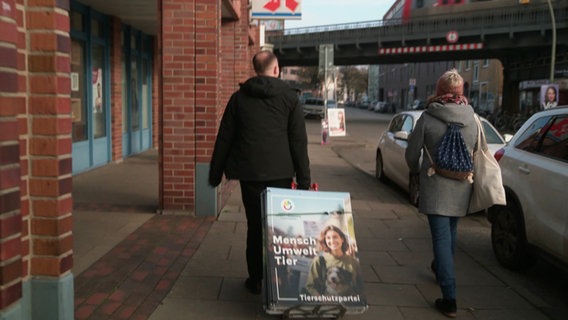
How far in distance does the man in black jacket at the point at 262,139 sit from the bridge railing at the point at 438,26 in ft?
94.0

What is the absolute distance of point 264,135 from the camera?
4.07m

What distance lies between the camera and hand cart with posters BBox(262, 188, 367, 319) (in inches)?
145

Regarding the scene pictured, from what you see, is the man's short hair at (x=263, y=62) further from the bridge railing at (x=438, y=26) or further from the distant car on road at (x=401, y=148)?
the bridge railing at (x=438, y=26)

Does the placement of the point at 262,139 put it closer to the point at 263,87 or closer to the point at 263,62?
the point at 263,87

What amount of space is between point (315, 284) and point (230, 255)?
1939mm

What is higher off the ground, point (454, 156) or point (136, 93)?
point (136, 93)

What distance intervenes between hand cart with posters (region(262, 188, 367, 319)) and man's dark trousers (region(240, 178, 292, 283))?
0.29m

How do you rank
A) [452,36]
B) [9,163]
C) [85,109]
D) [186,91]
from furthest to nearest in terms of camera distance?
[452,36], [85,109], [186,91], [9,163]

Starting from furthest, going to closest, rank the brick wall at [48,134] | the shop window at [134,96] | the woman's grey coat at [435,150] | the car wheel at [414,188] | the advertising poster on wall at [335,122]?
the advertising poster on wall at [335,122] → the shop window at [134,96] → the car wheel at [414,188] → the woman's grey coat at [435,150] → the brick wall at [48,134]

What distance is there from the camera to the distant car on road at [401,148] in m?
8.62

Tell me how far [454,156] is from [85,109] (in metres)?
8.51

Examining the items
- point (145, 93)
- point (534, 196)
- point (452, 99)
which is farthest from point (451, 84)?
point (145, 93)

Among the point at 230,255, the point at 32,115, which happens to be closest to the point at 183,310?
the point at 230,255

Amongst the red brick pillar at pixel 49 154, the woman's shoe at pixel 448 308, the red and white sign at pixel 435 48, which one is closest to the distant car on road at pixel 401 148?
the woman's shoe at pixel 448 308
